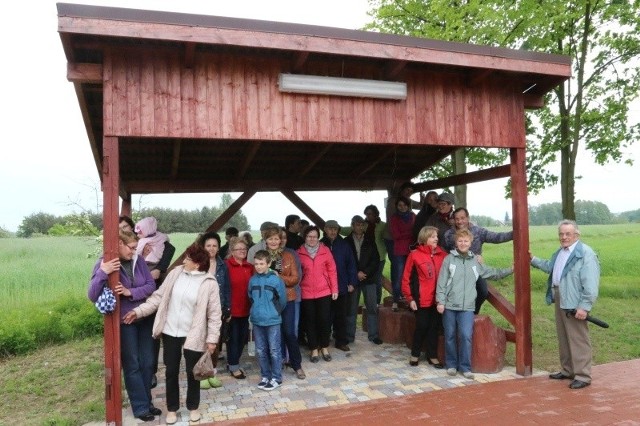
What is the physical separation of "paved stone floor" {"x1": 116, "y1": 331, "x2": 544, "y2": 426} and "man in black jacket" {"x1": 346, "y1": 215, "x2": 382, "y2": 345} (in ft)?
2.66

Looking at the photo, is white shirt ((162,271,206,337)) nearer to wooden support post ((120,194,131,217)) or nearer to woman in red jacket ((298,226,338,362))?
woman in red jacket ((298,226,338,362))

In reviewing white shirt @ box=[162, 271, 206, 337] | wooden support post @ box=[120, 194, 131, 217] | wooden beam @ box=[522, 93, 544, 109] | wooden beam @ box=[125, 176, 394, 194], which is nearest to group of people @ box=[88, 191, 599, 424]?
white shirt @ box=[162, 271, 206, 337]

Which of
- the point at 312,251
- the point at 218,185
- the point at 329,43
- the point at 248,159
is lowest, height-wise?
the point at 312,251

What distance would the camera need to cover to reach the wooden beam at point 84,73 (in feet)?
14.0

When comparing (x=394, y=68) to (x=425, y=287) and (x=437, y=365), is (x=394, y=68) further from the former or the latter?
(x=437, y=365)

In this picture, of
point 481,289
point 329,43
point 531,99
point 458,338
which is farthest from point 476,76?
point 458,338

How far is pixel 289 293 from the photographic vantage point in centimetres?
570

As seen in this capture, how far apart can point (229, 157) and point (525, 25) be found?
939cm

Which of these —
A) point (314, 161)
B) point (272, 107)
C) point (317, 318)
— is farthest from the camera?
point (314, 161)

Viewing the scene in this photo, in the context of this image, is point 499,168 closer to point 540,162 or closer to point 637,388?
point 637,388

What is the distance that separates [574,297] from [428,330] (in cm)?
179

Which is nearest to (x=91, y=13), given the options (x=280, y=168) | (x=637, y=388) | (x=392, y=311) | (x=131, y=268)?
(x=131, y=268)

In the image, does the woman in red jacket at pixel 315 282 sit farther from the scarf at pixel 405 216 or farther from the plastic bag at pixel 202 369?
the plastic bag at pixel 202 369

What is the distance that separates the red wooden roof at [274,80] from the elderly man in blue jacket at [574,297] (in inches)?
56.4
